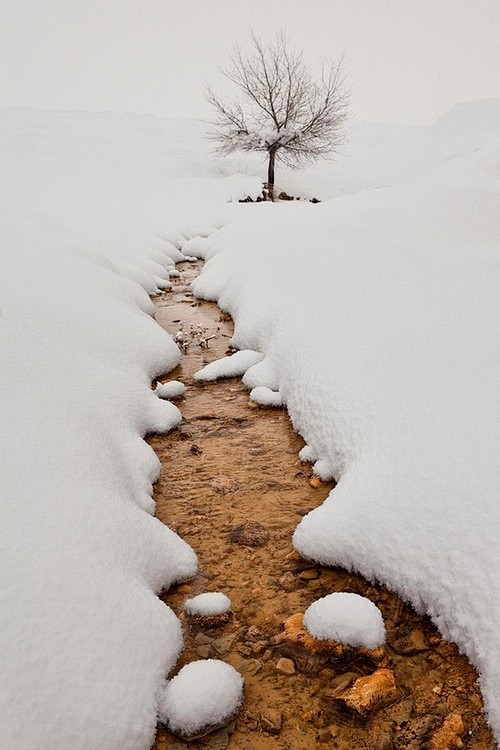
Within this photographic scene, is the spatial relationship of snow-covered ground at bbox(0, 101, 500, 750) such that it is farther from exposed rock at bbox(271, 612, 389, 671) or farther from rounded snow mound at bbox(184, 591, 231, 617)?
exposed rock at bbox(271, 612, 389, 671)

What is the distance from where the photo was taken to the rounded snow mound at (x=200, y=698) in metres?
1.50

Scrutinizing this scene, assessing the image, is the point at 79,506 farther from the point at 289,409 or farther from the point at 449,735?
the point at 289,409

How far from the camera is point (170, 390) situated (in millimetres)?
3742

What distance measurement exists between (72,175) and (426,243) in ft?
41.5

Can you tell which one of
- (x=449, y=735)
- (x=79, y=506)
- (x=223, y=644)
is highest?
(x=79, y=506)

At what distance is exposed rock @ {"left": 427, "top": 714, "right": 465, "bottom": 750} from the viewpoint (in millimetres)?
1420

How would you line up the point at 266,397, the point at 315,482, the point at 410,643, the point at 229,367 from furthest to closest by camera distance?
the point at 229,367 < the point at 266,397 < the point at 315,482 < the point at 410,643

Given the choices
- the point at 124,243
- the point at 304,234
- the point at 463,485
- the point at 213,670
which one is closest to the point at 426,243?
the point at 304,234

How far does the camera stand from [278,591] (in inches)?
80.8

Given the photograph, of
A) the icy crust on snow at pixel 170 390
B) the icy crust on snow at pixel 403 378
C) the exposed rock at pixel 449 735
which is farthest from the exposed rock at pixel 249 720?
the icy crust on snow at pixel 170 390

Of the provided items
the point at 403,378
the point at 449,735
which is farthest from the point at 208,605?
the point at 403,378

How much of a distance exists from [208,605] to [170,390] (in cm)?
203

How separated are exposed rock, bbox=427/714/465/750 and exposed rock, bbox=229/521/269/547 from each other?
3.36 ft

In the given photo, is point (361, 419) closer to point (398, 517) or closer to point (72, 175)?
point (398, 517)
